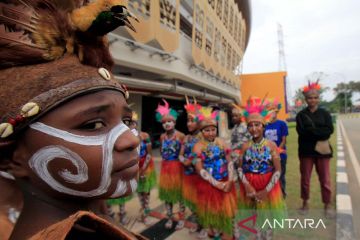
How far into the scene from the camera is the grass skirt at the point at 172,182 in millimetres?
4363

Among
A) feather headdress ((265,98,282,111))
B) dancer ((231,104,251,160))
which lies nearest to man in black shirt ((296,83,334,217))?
feather headdress ((265,98,282,111))

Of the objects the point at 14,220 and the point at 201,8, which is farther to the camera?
the point at 201,8

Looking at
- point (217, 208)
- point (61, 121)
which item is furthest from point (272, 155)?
point (61, 121)

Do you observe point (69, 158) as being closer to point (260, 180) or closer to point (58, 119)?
point (58, 119)

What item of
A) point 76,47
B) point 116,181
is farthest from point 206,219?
point 76,47

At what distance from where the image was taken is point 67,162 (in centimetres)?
88

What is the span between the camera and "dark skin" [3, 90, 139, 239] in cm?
89

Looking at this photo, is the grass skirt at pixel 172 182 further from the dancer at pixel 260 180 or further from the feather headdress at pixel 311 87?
the feather headdress at pixel 311 87

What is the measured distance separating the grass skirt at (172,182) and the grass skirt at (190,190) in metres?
0.22

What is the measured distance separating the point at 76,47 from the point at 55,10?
14 cm

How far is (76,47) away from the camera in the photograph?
0.97 meters

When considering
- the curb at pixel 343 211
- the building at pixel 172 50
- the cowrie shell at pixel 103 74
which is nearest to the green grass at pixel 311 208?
the curb at pixel 343 211

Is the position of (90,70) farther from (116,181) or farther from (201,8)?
(201,8)

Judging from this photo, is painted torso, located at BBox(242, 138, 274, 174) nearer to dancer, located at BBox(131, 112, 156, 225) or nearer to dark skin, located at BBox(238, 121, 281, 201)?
dark skin, located at BBox(238, 121, 281, 201)
